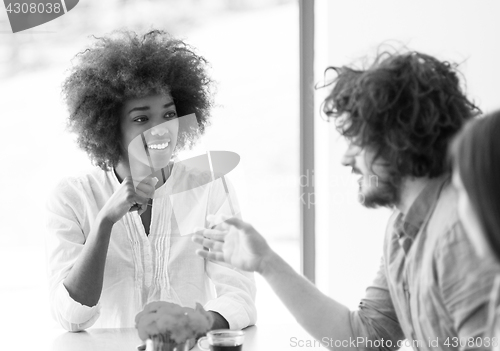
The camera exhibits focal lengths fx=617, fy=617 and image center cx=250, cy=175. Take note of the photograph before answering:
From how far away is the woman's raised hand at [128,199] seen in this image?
178 centimetres

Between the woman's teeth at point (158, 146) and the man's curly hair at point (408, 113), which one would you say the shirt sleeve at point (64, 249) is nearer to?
the woman's teeth at point (158, 146)

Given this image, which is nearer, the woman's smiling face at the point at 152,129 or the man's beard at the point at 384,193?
the man's beard at the point at 384,193

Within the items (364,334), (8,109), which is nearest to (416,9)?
(364,334)

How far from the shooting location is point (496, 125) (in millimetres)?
840

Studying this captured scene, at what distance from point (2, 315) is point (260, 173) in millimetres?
1637

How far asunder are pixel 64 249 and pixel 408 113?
1.09m

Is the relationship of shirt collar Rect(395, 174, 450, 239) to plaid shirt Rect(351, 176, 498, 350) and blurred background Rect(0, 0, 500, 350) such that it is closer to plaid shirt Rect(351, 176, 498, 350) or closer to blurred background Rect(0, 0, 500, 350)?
plaid shirt Rect(351, 176, 498, 350)

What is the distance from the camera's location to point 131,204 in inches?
70.7
